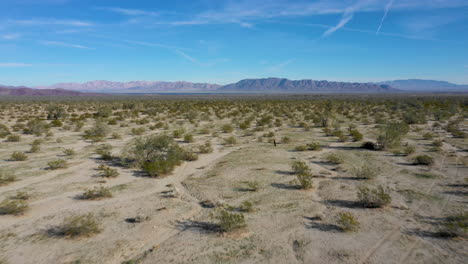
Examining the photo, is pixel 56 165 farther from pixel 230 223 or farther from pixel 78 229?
pixel 230 223

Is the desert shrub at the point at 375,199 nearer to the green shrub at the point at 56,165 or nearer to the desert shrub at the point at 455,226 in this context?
the desert shrub at the point at 455,226

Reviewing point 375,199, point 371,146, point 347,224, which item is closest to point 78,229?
point 347,224

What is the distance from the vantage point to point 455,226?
21.3ft

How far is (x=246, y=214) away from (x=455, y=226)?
493cm

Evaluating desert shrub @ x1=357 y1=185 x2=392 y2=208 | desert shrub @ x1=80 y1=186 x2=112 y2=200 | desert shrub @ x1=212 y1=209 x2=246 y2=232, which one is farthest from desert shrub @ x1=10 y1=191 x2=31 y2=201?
desert shrub @ x1=357 y1=185 x2=392 y2=208

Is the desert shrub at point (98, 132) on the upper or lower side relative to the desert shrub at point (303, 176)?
upper

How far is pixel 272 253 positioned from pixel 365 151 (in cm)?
1125

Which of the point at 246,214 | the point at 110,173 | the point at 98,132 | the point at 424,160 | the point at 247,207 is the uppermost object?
the point at 98,132

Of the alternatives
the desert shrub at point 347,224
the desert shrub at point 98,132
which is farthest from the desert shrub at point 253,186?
the desert shrub at point 98,132

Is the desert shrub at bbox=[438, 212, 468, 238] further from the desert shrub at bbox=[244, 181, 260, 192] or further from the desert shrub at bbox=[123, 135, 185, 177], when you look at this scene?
the desert shrub at bbox=[123, 135, 185, 177]

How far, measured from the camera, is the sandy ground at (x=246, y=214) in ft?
19.2

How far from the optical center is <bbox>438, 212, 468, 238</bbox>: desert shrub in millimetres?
6312

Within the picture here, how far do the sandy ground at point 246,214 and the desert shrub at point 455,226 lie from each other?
0.60ft

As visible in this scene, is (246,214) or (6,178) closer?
(246,214)
